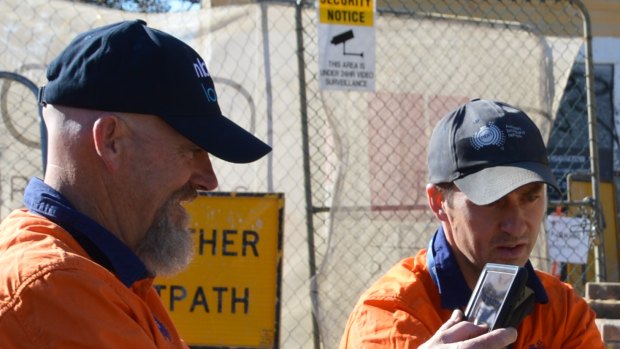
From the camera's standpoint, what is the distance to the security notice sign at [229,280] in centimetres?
527

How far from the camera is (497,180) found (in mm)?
2410

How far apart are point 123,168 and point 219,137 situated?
20 centimetres

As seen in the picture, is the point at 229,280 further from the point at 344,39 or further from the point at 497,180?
the point at 497,180

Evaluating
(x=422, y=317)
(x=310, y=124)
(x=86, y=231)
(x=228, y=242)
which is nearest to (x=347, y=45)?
(x=310, y=124)

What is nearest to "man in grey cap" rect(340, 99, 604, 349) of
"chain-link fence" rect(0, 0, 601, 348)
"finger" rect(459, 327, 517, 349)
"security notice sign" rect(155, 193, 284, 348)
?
"finger" rect(459, 327, 517, 349)

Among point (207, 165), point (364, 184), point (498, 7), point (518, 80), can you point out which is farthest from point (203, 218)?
point (498, 7)

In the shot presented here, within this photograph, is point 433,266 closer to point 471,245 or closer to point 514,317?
point 471,245

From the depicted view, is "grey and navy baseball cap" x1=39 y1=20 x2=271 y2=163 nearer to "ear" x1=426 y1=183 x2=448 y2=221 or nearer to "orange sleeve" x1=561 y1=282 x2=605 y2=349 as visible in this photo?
"ear" x1=426 y1=183 x2=448 y2=221

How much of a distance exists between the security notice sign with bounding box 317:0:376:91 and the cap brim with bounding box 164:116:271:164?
3.64 metres

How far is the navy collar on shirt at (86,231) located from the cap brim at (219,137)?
0.24m

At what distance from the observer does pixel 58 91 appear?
5.95 ft

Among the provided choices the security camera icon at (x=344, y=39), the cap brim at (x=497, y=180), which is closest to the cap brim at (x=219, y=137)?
the cap brim at (x=497, y=180)

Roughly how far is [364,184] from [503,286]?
367 centimetres

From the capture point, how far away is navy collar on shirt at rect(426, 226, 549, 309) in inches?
94.4
